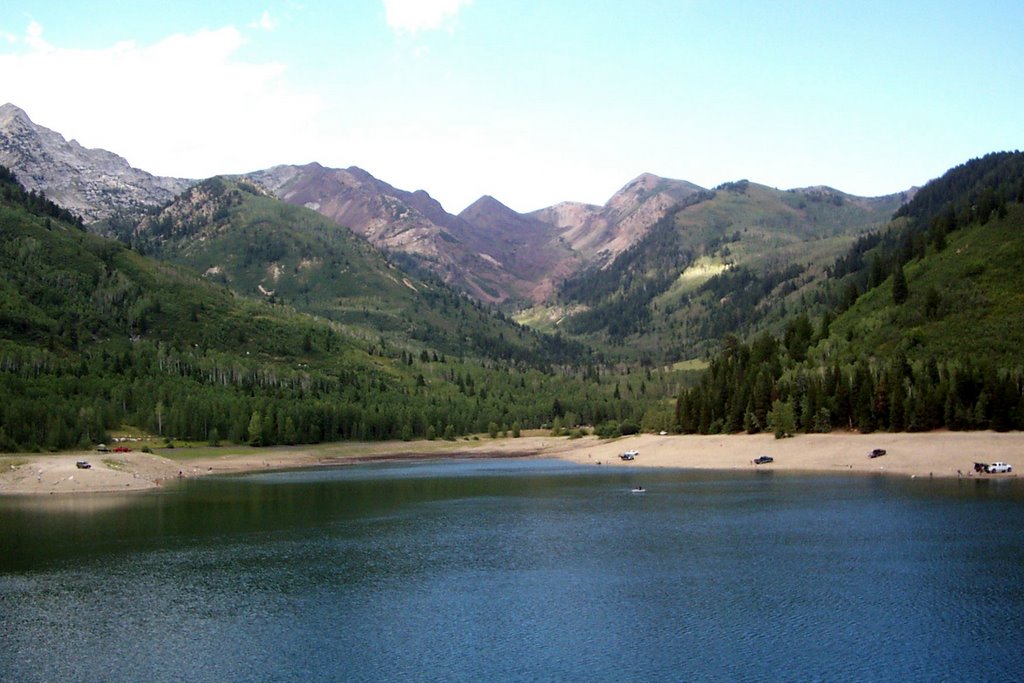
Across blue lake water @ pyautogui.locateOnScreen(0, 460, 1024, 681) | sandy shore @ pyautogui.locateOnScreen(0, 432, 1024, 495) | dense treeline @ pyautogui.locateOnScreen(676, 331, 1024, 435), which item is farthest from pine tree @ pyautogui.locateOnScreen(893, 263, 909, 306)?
blue lake water @ pyautogui.locateOnScreen(0, 460, 1024, 681)

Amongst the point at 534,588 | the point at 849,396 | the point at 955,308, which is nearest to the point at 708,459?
the point at 849,396

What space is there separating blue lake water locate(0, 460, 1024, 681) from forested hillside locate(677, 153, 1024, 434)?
962 inches

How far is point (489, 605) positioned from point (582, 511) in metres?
43.4

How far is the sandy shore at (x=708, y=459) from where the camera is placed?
397 feet

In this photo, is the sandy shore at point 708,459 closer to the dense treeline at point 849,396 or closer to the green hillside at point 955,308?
the dense treeline at point 849,396

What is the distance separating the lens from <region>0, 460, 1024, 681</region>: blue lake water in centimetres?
4681

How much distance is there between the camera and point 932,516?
8400cm

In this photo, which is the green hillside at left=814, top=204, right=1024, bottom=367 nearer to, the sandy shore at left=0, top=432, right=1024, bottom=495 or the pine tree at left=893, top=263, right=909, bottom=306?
the pine tree at left=893, top=263, right=909, bottom=306

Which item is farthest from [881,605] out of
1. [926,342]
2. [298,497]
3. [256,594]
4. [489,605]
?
[926,342]

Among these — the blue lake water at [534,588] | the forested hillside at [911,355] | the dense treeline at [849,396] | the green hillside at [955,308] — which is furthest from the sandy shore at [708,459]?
the green hillside at [955,308]

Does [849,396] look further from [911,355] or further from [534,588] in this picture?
[534,588]

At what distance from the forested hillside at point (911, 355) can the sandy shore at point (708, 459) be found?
A: 3880 mm

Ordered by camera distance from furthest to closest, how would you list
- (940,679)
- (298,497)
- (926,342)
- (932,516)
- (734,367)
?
(734,367) → (926,342) → (298,497) → (932,516) → (940,679)

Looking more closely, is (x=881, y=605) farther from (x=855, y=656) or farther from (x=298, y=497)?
(x=298, y=497)
